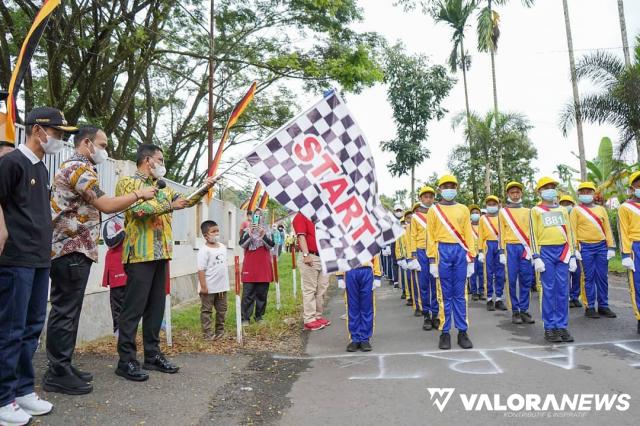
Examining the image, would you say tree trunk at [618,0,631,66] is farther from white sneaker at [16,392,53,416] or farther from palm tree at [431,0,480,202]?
white sneaker at [16,392,53,416]

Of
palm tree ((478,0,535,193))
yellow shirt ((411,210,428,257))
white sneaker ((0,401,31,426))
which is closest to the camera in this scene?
white sneaker ((0,401,31,426))

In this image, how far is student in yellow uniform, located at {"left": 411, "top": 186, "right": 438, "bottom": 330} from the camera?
863 centimetres

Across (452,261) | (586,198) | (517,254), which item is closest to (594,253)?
(586,198)

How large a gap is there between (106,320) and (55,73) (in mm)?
7071

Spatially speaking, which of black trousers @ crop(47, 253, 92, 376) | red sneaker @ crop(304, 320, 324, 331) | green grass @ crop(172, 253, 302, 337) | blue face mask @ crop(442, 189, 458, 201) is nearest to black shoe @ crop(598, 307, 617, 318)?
blue face mask @ crop(442, 189, 458, 201)

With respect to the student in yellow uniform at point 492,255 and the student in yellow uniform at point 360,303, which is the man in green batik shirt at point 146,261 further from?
the student in yellow uniform at point 492,255

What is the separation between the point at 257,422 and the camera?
4188 millimetres

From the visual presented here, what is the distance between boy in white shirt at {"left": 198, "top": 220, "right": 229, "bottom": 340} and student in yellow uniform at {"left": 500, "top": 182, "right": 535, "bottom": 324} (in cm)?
457

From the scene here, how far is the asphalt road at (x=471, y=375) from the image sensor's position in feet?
13.9

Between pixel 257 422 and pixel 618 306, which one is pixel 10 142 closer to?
pixel 257 422

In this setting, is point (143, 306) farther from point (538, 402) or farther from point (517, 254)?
point (517, 254)

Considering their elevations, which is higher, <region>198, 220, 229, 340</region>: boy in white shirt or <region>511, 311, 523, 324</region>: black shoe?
<region>198, 220, 229, 340</region>: boy in white shirt

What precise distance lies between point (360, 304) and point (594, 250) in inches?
175

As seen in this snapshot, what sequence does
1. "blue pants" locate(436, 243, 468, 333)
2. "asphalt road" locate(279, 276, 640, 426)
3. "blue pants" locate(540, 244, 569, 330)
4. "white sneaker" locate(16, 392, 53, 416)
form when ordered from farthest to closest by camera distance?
"blue pants" locate(540, 244, 569, 330), "blue pants" locate(436, 243, 468, 333), "asphalt road" locate(279, 276, 640, 426), "white sneaker" locate(16, 392, 53, 416)
